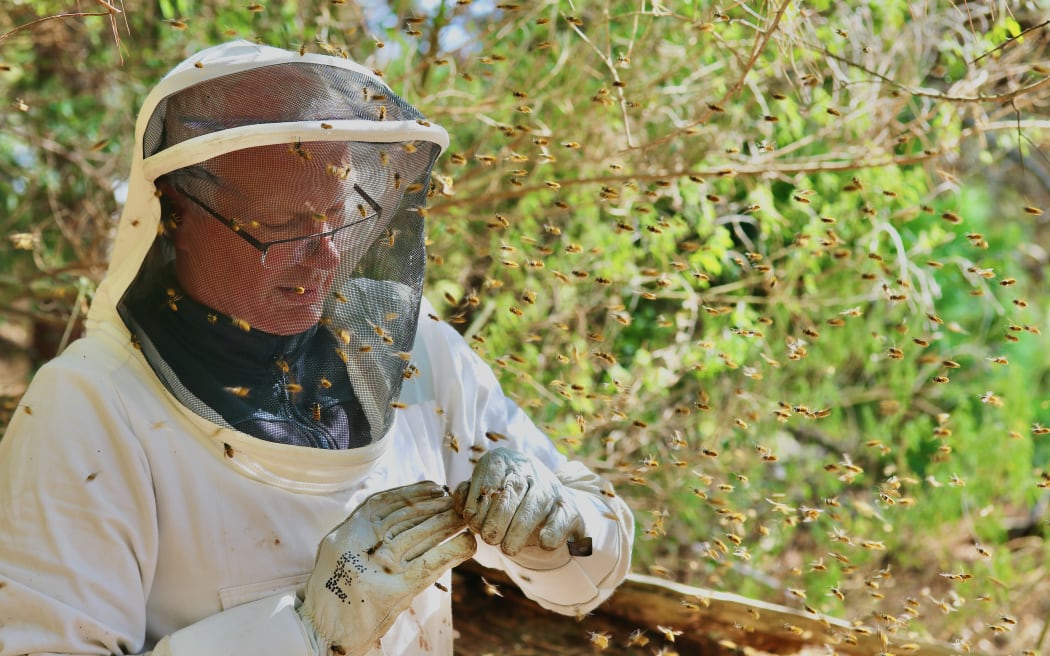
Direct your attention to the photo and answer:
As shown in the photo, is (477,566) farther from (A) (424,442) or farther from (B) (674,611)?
(A) (424,442)

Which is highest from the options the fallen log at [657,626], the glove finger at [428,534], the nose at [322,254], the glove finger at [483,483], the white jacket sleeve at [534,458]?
the nose at [322,254]

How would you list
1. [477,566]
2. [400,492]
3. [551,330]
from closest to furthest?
[400,492] → [477,566] → [551,330]

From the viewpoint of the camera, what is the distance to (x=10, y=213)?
5574 mm

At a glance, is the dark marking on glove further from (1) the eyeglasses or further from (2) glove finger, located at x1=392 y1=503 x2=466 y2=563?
(1) the eyeglasses

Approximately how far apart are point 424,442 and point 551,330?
95.4 inches

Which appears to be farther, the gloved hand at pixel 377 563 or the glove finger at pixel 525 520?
the glove finger at pixel 525 520

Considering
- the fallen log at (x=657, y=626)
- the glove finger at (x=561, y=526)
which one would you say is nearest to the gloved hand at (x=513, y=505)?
the glove finger at (x=561, y=526)

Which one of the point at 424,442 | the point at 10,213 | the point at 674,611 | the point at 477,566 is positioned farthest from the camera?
the point at 10,213

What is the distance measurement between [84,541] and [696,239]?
4016mm

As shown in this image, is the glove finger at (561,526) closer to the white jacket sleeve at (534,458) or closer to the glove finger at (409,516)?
the white jacket sleeve at (534,458)

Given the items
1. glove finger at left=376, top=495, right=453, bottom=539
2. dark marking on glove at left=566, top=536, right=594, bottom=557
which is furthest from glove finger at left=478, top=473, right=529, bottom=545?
dark marking on glove at left=566, top=536, right=594, bottom=557

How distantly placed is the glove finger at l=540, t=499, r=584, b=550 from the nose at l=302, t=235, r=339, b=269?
2.39 ft

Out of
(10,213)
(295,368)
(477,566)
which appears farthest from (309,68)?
(10,213)

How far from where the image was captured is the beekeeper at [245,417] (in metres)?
1.93
